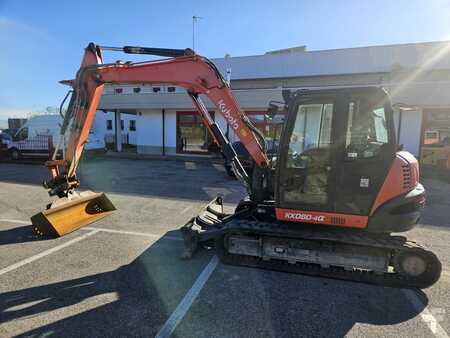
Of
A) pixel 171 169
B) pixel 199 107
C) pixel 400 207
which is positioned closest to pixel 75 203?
pixel 199 107

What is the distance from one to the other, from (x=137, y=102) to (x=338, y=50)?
715 inches

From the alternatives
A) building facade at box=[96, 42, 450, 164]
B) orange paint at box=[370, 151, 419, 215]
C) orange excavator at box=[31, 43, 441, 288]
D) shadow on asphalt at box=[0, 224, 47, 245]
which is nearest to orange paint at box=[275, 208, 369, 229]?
orange excavator at box=[31, 43, 441, 288]

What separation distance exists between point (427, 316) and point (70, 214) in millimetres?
6429

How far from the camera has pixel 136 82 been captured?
5.44 metres

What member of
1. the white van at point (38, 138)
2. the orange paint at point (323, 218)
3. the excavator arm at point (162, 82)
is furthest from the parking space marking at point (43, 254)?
the white van at point (38, 138)

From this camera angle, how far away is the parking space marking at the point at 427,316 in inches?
124

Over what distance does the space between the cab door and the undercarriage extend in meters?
0.45

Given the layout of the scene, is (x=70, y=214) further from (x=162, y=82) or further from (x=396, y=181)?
(x=396, y=181)

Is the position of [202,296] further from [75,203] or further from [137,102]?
[137,102]

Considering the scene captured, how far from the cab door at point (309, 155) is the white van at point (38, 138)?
15554 millimetres

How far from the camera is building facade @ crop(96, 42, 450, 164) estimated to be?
51.9 ft

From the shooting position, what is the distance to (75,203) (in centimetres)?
621

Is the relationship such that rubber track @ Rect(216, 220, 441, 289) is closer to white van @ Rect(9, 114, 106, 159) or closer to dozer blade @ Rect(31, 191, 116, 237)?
dozer blade @ Rect(31, 191, 116, 237)

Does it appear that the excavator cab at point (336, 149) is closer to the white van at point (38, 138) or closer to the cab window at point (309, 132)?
the cab window at point (309, 132)
